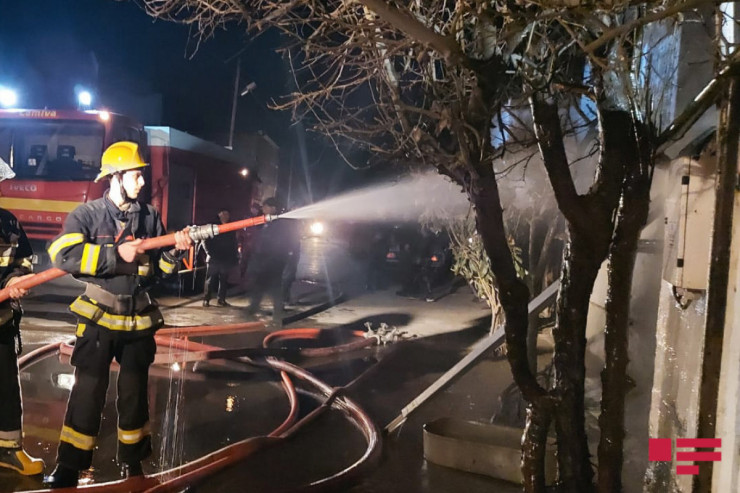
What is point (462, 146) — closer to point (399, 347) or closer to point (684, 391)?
point (684, 391)

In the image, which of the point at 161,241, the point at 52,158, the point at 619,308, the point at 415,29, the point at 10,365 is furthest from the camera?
the point at 52,158

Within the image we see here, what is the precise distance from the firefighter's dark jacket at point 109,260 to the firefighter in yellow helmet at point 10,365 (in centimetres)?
50

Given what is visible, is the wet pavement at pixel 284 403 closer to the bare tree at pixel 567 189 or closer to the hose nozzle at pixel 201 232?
the bare tree at pixel 567 189

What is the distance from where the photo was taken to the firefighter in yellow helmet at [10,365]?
3564 mm

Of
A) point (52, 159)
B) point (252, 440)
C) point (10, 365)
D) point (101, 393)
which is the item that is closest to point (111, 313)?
point (101, 393)

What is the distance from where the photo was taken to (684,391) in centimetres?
318

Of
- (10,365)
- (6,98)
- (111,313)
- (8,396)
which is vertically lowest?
(8,396)

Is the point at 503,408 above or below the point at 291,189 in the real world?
below

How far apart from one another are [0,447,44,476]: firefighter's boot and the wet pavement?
0.08m

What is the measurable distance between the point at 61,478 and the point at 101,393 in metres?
0.53

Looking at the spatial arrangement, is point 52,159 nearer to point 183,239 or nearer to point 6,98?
point 6,98

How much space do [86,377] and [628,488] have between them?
3.49 metres

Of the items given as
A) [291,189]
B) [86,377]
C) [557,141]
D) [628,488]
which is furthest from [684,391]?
[291,189]

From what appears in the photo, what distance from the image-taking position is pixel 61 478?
11.1ft
